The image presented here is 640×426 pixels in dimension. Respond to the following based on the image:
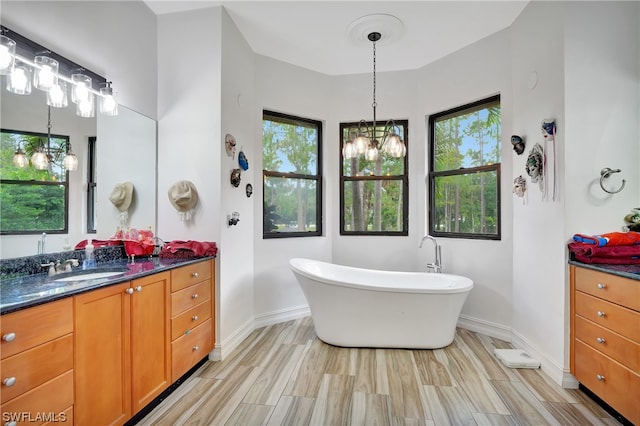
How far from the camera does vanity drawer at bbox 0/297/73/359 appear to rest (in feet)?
3.44

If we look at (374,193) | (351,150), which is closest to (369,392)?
(351,150)

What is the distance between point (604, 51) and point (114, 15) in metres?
3.45

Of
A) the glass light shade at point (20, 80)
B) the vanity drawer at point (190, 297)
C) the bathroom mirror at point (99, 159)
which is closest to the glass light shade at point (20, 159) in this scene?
the bathroom mirror at point (99, 159)

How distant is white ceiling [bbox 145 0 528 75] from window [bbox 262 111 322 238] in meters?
0.69

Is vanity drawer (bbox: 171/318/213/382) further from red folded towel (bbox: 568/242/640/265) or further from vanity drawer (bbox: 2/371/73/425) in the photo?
red folded towel (bbox: 568/242/640/265)

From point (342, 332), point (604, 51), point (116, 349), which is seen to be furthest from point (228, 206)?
point (604, 51)

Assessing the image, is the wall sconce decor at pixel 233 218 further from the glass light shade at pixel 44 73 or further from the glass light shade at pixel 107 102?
the glass light shade at pixel 44 73

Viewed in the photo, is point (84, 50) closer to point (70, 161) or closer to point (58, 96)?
point (58, 96)

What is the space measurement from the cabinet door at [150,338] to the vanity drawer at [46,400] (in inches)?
14.4

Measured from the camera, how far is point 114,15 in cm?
222

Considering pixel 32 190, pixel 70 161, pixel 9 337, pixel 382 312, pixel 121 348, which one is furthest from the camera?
pixel 382 312

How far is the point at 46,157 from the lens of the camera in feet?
5.70

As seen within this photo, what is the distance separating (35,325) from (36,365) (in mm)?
149

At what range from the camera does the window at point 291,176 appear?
3.35 m
